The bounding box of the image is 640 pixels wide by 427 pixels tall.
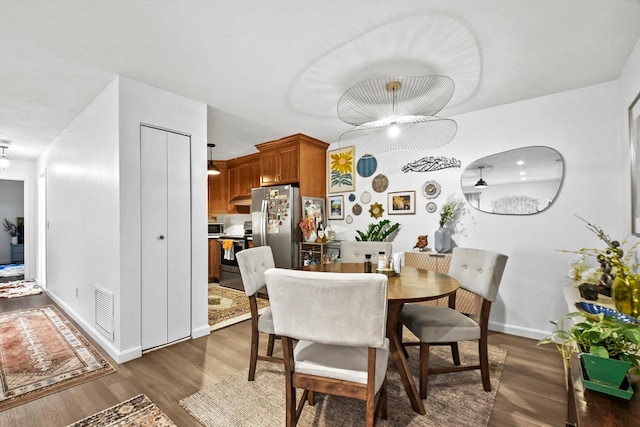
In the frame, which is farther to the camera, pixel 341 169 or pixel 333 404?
pixel 341 169

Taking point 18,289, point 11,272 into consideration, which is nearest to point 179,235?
point 18,289

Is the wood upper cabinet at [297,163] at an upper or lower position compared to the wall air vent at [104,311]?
upper

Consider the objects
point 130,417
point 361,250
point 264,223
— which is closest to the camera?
point 130,417

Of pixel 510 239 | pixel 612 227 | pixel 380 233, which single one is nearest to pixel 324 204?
pixel 380 233

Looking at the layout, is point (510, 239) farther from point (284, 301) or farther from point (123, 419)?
point (123, 419)

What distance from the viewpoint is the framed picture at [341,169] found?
4.36m

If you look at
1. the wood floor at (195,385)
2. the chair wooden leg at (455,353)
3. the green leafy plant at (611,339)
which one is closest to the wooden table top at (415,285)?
the chair wooden leg at (455,353)

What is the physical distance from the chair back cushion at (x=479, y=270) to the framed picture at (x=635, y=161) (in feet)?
3.60

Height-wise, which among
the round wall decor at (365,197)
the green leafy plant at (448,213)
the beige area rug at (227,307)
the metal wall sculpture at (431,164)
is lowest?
the beige area rug at (227,307)

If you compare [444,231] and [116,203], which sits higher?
[116,203]

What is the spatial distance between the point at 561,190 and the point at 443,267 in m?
1.38

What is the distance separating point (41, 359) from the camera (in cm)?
247

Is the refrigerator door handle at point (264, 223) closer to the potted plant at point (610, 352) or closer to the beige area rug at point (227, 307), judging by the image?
the beige area rug at point (227, 307)

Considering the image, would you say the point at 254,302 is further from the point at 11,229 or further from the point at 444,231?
the point at 11,229
